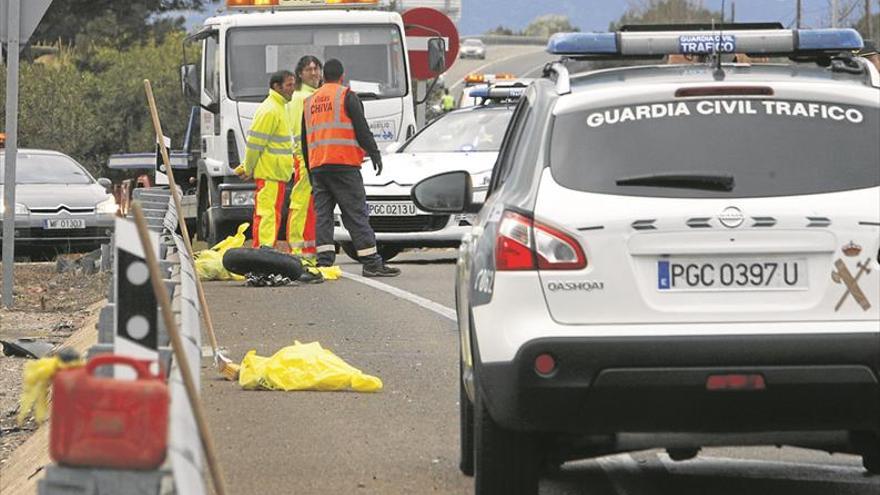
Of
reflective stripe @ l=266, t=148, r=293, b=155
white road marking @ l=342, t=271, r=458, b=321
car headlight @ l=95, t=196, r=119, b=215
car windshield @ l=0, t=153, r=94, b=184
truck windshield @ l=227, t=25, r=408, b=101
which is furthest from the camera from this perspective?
car windshield @ l=0, t=153, r=94, b=184

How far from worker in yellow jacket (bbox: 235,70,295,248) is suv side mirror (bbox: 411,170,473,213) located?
1048 centimetres

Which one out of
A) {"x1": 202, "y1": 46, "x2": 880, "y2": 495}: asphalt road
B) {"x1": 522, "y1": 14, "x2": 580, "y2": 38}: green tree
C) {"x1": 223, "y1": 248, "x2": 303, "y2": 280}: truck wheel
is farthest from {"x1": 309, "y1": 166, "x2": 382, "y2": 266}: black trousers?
{"x1": 522, "y1": 14, "x2": 580, "y2": 38}: green tree

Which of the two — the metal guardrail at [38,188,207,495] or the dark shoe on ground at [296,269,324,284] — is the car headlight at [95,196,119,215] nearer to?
the dark shoe on ground at [296,269,324,284]

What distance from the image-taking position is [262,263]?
56.4 feet

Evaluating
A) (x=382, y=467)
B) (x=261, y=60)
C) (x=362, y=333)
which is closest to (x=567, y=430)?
(x=382, y=467)

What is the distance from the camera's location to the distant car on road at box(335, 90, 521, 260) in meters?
19.5

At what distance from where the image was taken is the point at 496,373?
6.77 m

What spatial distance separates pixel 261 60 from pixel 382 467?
14.1m

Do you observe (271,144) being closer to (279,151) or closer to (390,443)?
(279,151)

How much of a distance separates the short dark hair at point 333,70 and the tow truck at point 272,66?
4.38 meters

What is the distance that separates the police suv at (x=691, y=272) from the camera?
6.57 meters

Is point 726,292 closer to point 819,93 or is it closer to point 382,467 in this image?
point 819,93

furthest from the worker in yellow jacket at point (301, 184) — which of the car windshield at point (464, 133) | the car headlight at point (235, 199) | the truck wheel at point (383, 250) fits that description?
the car headlight at point (235, 199)

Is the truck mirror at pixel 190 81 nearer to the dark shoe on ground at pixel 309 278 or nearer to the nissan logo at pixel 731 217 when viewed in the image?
the dark shoe on ground at pixel 309 278
